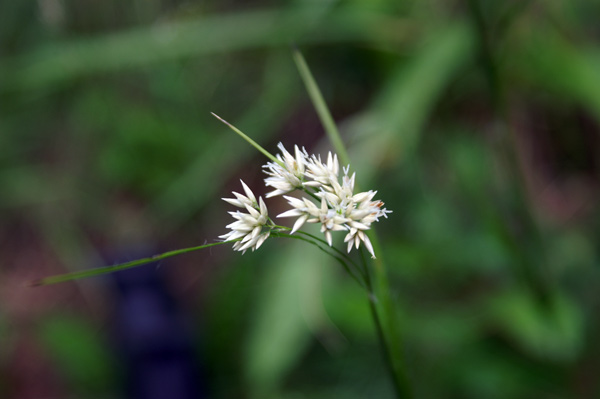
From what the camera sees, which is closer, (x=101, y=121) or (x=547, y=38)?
(x=547, y=38)

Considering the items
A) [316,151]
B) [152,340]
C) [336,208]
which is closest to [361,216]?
[336,208]

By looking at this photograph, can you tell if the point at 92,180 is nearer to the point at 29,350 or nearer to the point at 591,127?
the point at 29,350

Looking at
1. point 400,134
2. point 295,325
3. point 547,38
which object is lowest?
point 295,325

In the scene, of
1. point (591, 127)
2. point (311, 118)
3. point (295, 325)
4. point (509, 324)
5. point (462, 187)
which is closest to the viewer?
point (509, 324)

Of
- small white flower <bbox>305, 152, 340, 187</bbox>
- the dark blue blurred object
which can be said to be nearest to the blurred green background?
the dark blue blurred object

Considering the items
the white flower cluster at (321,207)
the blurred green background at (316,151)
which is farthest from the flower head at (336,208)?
the blurred green background at (316,151)

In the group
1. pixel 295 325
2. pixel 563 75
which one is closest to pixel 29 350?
pixel 295 325

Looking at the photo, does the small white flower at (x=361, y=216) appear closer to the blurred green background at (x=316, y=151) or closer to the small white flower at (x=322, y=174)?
the small white flower at (x=322, y=174)
